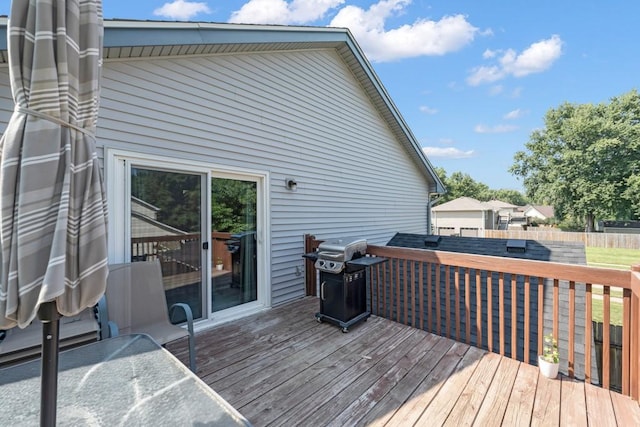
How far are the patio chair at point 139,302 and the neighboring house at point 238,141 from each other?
0.99ft

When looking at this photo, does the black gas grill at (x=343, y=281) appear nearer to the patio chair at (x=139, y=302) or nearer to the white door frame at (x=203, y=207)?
the white door frame at (x=203, y=207)

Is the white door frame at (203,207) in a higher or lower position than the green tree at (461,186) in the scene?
lower

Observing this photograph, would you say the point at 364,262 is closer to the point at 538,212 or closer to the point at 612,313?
the point at 612,313

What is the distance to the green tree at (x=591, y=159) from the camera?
72.5 ft

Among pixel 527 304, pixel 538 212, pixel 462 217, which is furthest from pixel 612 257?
pixel 538 212

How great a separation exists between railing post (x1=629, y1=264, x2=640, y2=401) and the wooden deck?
0.13 meters

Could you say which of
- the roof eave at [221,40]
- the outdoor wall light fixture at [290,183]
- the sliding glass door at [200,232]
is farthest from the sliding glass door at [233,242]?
the roof eave at [221,40]

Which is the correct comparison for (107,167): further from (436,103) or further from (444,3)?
(436,103)

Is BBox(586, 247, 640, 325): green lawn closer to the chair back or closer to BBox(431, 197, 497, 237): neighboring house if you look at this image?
BBox(431, 197, 497, 237): neighboring house

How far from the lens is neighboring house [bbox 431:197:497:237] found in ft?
79.7

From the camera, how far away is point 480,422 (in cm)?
207

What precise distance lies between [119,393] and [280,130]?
415cm

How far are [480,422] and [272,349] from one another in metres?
1.97

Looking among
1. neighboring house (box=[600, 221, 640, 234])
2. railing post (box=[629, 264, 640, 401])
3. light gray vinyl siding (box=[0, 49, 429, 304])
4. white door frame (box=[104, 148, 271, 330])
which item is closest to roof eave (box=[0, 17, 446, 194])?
light gray vinyl siding (box=[0, 49, 429, 304])
